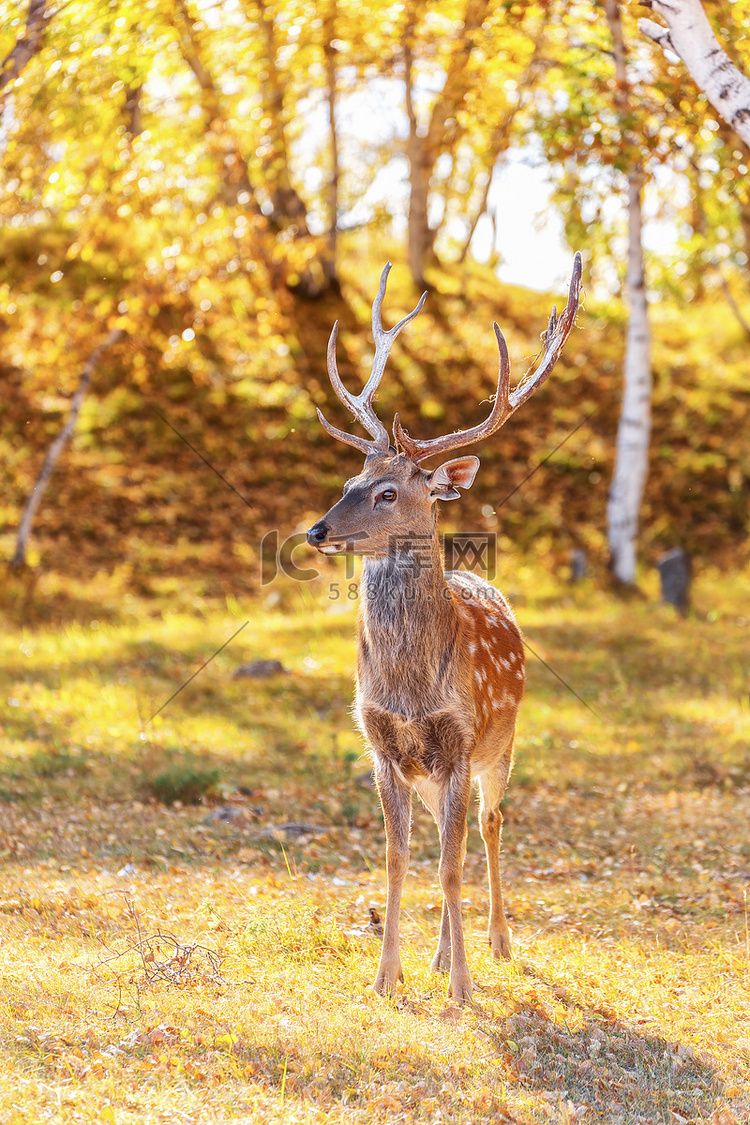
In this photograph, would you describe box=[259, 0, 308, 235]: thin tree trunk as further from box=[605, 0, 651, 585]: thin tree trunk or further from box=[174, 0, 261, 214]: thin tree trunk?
box=[605, 0, 651, 585]: thin tree trunk

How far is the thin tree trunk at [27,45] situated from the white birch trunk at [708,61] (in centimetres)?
469

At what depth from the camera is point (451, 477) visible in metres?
5.50

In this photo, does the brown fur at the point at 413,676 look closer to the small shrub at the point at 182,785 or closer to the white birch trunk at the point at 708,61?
the white birch trunk at the point at 708,61

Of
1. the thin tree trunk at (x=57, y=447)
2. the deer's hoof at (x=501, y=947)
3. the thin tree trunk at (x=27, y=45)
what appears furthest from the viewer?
the thin tree trunk at (x=57, y=447)

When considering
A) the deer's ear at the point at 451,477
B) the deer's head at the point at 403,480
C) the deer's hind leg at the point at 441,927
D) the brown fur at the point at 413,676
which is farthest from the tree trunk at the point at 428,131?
the deer's hind leg at the point at 441,927

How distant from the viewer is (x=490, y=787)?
6.04 metres

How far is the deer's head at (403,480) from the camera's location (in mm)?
5176

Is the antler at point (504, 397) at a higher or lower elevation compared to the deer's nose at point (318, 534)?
higher

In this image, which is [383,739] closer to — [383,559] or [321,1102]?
[383,559]

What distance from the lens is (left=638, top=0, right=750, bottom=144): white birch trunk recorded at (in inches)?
252

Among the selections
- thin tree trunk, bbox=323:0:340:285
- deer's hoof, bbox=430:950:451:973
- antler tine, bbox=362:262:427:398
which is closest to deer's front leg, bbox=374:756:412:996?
deer's hoof, bbox=430:950:451:973

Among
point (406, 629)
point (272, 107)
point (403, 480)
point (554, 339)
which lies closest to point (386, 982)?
point (406, 629)

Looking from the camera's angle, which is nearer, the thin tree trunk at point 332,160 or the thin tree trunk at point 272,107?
the thin tree trunk at point 272,107

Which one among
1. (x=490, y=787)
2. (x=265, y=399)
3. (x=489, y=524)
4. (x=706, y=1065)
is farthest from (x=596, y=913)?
(x=265, y=399)
